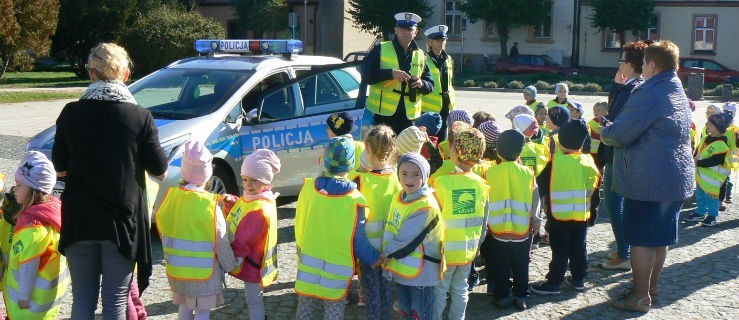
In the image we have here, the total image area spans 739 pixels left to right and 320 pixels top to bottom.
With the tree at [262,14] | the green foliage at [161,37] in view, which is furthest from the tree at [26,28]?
the tree at [262,14]

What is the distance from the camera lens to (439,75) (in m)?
8.23

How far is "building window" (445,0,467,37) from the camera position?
1961 inches

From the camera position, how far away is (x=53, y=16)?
101 ft

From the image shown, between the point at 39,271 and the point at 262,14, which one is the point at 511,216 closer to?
the point at 39,271

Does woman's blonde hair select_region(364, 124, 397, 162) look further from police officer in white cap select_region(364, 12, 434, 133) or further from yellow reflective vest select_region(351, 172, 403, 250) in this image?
police officer in white cap select_region(364, 12, 434, 133)

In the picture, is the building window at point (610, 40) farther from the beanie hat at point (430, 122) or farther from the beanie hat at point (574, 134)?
the beanie hat at point (574, 134)

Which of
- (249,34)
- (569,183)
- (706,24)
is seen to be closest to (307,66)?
(569,183)

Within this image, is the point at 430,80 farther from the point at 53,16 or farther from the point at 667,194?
the point at 53,16

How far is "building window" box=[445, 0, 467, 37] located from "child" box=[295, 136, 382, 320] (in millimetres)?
45839

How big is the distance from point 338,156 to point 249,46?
4812 millimetres

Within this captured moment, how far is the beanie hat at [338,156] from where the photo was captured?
15.9 feet

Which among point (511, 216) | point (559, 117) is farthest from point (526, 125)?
point (511, 216)

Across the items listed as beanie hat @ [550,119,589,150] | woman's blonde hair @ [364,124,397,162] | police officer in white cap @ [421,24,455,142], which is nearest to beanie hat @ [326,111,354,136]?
woman's blonde hair @ [364,124,397,162]

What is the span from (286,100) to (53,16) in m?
25.5
